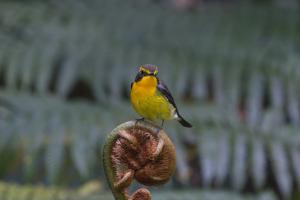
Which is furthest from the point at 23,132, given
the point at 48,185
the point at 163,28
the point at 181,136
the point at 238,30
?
the point at 238,30

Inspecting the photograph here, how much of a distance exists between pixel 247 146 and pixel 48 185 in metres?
0.95

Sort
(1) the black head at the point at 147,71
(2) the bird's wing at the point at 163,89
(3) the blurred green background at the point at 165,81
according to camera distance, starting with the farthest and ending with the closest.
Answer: (3) the blurred green background at the point at 165,81
(2) the bird's wing at the point at 163,89
(1) the black head at the point at 147,71

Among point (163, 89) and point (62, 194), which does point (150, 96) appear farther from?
point (62, 194)

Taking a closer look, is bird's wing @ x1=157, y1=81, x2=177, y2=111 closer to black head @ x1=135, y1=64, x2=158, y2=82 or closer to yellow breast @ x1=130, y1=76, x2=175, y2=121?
yellow breast @ x1=130, y1=76, x2=175, y2=121

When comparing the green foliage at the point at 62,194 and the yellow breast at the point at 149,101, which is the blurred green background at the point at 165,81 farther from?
the yellow breast at the point at 149,101

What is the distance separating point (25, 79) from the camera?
3.65 metres

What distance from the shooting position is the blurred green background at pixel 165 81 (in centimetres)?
287

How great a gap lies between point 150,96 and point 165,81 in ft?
6.42

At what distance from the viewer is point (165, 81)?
3.61 m

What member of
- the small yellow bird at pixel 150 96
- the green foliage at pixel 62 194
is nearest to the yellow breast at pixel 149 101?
the small yellow bird at pixel 150 96

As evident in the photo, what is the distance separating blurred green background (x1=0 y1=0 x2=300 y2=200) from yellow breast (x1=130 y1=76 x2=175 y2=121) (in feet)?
2.35

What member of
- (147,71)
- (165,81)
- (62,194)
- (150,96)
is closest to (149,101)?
(150,96)

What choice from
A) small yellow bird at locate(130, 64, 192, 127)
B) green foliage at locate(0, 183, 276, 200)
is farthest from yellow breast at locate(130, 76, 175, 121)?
green foliage at locate(0, 183, 276, 200)

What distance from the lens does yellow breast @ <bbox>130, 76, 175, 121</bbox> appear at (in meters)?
1.58
